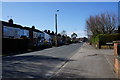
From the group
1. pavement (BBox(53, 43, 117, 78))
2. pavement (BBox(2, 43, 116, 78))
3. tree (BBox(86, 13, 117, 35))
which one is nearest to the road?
pavement (BBox(2, 43, 116, 78))

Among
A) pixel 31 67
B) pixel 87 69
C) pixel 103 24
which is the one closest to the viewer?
pixel 87 69

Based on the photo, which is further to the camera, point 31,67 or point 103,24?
point 103,24

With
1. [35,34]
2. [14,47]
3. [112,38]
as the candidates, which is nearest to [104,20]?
[112,38]

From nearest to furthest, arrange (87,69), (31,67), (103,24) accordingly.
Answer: (87,69) < (31,67) < (103,24)

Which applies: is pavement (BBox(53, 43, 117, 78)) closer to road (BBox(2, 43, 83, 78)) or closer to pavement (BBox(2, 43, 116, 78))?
pavement (BBox(2, 43, 116, 78))

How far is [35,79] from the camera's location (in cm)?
917

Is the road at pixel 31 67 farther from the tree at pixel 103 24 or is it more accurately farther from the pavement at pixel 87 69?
the tree at pixel 103 24

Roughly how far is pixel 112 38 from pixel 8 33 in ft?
84.0

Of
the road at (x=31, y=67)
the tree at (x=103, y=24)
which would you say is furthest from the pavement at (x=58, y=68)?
the tree at (x=103, y=24)

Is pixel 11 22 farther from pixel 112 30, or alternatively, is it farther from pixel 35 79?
pixel 35 79

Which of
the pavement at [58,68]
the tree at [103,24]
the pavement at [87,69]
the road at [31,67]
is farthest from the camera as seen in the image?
the tree at [103,24]

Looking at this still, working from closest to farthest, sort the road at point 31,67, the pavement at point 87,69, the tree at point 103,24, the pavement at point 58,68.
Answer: the pavement at point 87,69
the pavement at point 58,68
the road at point 31,67
the tree at point 103,24

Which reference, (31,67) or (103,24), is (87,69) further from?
(103,24)

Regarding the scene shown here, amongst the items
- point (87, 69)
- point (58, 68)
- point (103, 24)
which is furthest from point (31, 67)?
point (103, 24)
